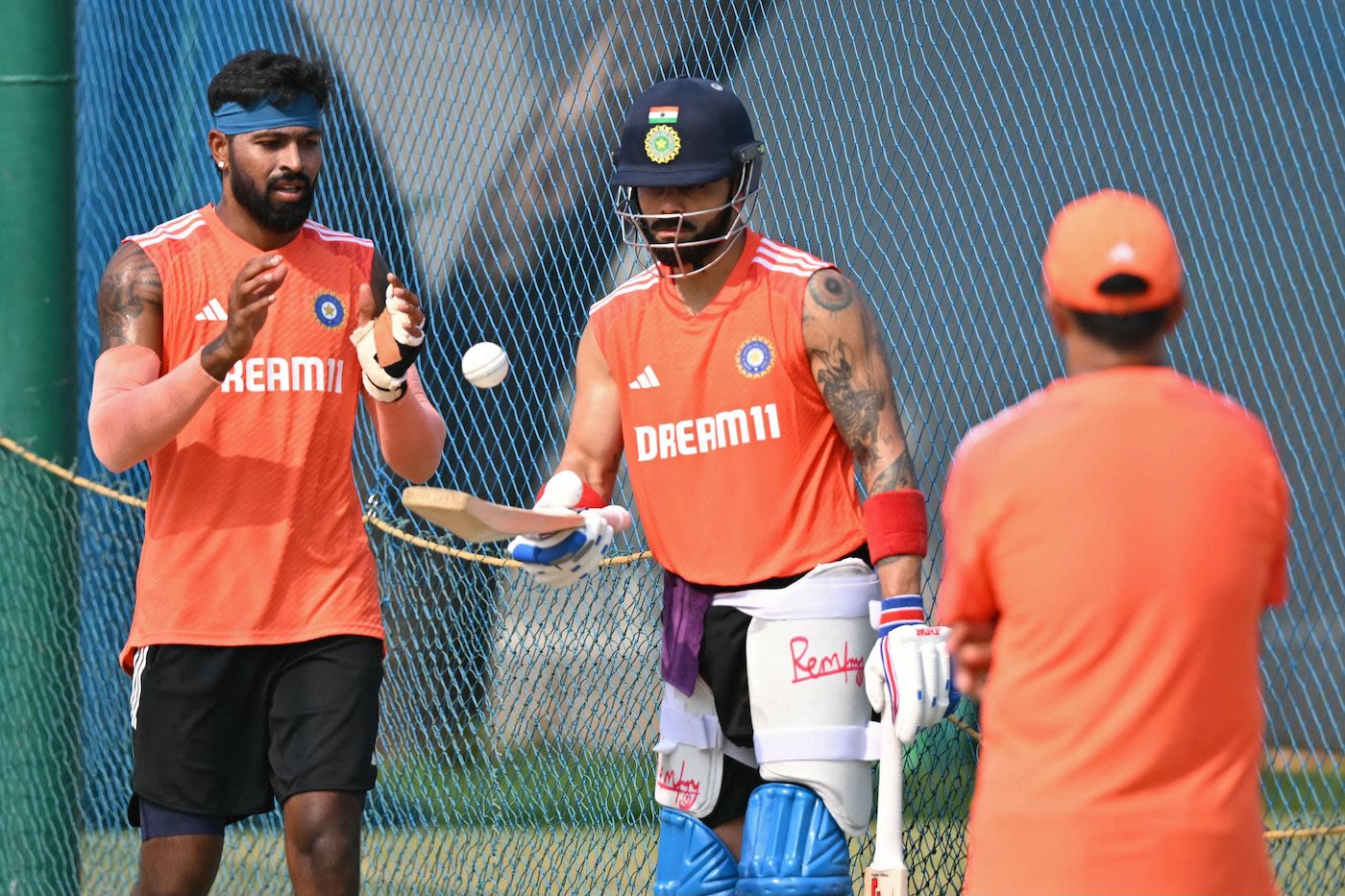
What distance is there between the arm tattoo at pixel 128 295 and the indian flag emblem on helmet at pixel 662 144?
1.24 m

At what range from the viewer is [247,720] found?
4531 millimetres

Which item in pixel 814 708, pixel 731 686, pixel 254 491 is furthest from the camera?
pixel 254 491

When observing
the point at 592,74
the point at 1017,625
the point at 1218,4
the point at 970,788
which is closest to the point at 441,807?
the point at 970,788

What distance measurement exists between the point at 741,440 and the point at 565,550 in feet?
1.59

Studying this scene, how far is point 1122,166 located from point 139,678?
270cm

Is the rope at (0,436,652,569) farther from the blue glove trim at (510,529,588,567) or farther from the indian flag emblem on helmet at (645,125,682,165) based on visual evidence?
the indian flag emblem on helmet at (645,125,682,165)

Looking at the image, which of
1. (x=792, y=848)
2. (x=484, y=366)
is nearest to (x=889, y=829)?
(x=792, y=848)

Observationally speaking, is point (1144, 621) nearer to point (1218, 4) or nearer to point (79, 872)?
point (1218, 4)

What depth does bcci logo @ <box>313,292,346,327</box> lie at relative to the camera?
4.57 metres

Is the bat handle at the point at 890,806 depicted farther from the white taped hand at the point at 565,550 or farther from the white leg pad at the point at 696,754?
the white taped hand at the point at 565,550

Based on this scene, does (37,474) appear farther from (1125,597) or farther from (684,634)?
(1125,597)

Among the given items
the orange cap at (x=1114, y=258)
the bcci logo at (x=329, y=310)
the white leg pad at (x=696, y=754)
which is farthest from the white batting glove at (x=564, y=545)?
the orange cap at (x=1114, y=258)

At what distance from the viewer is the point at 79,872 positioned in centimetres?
670

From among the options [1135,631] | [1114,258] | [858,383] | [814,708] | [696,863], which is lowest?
[696,863]
